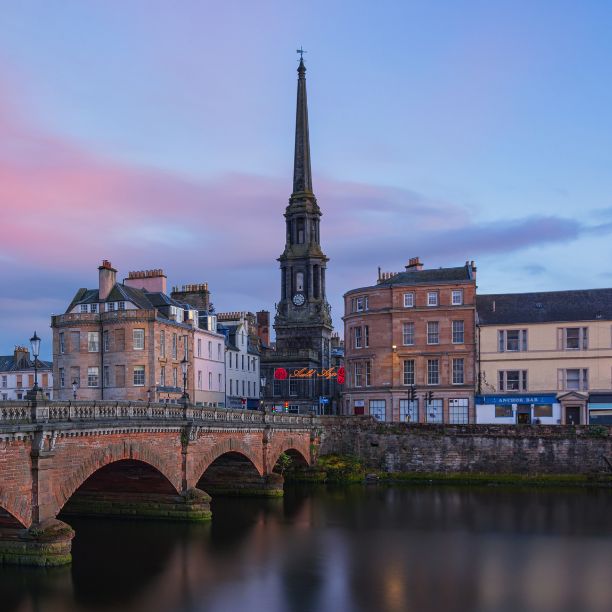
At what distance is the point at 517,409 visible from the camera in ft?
218

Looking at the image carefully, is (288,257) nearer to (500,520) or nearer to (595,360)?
(595,360)

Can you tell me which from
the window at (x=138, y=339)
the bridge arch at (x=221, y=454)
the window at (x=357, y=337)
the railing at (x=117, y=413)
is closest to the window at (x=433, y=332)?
the window at (x=357, y=337)

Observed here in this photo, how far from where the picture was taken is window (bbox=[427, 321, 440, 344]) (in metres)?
67.2

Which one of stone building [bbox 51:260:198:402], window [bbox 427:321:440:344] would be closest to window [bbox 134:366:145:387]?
stone building [bbox 51:260:198:402]

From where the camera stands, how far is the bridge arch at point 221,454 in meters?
39.7

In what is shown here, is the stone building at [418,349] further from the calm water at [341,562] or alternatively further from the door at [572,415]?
the calm water at [341,562]

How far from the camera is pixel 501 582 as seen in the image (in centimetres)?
2925

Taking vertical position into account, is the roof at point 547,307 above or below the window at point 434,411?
above

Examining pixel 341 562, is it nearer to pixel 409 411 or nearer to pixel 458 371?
pixel 409 411

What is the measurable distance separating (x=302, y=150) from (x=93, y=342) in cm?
4682

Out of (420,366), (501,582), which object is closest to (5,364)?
(420,366)

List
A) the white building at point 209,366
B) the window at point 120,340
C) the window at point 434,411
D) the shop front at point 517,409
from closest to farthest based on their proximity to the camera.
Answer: the window at point 120,340
the shop front at point 517,409
the window at point 434,411
the white building at point 209,366

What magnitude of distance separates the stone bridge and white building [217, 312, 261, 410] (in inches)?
892

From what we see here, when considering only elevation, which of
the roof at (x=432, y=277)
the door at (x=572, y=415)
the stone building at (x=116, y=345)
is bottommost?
the door at (x=572, y=415)
